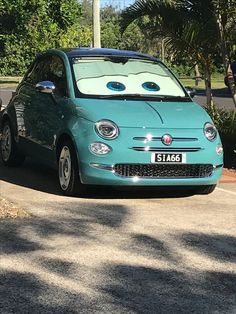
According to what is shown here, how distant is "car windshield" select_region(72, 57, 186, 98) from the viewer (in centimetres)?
760

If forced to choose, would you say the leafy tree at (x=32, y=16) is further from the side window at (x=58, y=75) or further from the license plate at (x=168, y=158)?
the license plate at (x=168, y=158)

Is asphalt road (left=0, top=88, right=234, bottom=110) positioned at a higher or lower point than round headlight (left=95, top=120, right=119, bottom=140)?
lower

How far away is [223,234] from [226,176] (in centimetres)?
338

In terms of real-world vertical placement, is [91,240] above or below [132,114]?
below

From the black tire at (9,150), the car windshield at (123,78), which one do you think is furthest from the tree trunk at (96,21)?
the car windshield at (123,78)

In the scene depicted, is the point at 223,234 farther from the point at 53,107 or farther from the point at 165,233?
the point at 53,107

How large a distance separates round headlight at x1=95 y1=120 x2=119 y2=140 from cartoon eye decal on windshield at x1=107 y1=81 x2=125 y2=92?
2.97ft

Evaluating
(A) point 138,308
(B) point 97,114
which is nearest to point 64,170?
(B) point 97,114

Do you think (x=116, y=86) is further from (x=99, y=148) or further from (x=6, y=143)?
(x=6, y=143)

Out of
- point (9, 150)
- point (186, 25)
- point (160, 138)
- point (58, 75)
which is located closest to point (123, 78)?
point (58, 75)

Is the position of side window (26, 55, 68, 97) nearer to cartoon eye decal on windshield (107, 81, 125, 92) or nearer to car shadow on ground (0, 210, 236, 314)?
cartoon eye decal on windshield (107, 81, 125, 92)

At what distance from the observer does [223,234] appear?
5789mm

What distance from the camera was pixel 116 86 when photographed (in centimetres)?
766

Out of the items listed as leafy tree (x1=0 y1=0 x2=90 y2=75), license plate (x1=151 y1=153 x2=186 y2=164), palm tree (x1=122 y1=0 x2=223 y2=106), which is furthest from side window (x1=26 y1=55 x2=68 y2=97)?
leafy tree (x1=0 y1=0 x2=90 y2=75)
